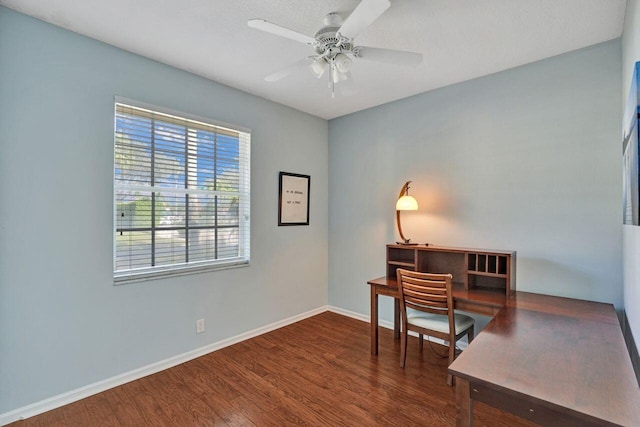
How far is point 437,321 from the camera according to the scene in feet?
8.36

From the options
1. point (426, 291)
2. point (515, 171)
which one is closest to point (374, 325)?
point (426, 291)

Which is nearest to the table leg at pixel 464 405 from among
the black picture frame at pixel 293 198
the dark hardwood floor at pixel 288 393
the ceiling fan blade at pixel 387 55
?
the dark hardwood floor at pixel 288 393

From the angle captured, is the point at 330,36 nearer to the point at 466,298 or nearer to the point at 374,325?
the point at 466,298

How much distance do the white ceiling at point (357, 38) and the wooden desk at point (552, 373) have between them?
1930 millimetres

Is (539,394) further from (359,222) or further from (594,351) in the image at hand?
(359,222)

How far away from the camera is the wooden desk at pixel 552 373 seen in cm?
107

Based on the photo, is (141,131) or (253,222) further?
(253,222)

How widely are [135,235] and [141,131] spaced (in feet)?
2.78

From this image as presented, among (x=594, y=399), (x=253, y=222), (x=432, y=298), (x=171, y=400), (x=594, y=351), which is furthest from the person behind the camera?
(x=253, y=222)

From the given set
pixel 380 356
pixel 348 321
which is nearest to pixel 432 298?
pixel 380 356

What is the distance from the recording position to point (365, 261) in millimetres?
3838

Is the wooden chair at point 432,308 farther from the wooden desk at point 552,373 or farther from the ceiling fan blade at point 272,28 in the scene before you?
the ceiling fan blade at point 272,28

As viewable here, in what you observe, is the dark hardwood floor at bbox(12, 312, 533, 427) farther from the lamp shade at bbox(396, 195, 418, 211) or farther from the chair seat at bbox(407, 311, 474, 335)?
A: the lamp shade at bbox(396, 195, 418, 211)

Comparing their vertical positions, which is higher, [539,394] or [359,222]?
[359,222]
